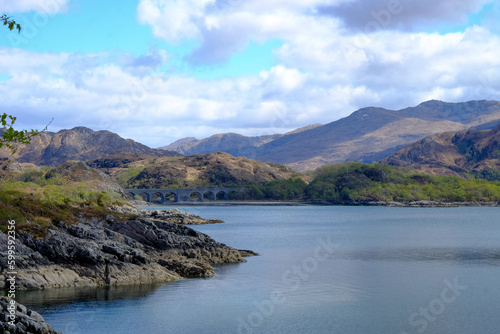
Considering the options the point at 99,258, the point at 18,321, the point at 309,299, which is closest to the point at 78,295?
the point at 99,258

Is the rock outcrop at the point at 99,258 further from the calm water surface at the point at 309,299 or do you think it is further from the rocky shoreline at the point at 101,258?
the calm water surface at the point at 309,299

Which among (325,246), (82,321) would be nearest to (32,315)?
(82,321)

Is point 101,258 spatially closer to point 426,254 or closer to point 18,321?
point 18,321

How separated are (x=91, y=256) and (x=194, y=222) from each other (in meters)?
66.8

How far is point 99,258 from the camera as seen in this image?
40.2m

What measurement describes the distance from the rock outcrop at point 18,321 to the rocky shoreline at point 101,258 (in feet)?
40.5

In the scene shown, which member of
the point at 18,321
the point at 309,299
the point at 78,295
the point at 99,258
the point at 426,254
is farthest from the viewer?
the point at 426,254

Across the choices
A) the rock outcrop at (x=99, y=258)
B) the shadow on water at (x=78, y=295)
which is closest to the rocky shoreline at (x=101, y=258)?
the rock outcrop at (x=99, y=258)

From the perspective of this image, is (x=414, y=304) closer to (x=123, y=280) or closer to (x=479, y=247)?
(x=123, y=280)

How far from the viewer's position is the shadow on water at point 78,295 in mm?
34531

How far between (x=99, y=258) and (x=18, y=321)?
55.9ft

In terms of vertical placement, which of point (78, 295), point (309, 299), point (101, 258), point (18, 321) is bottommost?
point (309, 299)

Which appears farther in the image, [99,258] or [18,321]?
[99,258]

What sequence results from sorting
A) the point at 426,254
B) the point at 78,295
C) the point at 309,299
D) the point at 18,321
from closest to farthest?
1. the point at 18,321
2. the point at 78,295
3. the point at 309,299
4. the point at 426,254
